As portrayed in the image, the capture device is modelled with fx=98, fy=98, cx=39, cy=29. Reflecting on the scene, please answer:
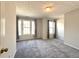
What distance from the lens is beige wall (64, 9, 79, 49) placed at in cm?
527

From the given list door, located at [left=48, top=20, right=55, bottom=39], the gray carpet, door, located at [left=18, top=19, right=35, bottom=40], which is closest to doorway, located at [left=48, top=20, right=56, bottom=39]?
door, located at [left=48, top=20, right=55, bottom=39]

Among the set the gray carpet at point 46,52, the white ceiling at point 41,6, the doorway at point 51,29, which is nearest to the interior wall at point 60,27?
the doorway at point 51,29

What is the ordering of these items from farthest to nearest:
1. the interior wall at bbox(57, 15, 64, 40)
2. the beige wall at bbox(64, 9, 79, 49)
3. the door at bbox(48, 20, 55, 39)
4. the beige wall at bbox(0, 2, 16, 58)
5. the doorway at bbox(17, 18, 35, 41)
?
1. the door at bbox(48, 20, 55, 39)
2. the interior wall at bbox(57, 15, 64, 40)
3. the doorway at bbox(17, 18, 35, 41)
4. the beige wall at bbox(64, 9, 79, 49)
5. the beige wall at bbox(0, 2, 16, 58)

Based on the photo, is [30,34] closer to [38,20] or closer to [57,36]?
[38,20]

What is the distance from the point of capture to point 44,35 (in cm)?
946

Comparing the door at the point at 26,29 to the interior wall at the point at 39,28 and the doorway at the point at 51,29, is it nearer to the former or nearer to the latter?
the interior wall at the point at 39,28

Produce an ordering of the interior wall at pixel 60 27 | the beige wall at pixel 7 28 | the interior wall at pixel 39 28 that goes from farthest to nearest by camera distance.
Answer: the interior wall at pixel 39 28, the interior wall at pixel 60 27, the beige wall at pixel 7 28

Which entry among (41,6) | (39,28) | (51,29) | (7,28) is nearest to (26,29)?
(39,28)

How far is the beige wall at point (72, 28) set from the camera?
17.3 feet

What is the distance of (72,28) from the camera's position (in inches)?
223

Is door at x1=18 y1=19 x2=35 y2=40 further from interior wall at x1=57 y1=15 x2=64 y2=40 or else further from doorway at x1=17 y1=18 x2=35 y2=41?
interior wall at x1=57 y1=15 x2=64 y2=40

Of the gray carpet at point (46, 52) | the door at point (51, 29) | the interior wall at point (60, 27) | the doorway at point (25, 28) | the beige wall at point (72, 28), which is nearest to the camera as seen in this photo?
the gray carpet at point (46, 52)

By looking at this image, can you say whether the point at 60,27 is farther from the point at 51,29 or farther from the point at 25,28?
the point at 25,28

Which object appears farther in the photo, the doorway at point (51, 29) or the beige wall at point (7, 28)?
the doorway at point (51, 29)
